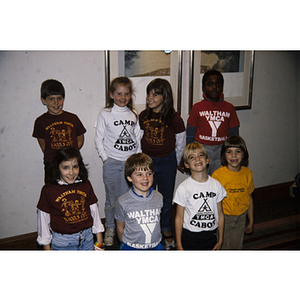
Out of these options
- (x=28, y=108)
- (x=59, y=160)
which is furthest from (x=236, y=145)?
(x=28, y=108)

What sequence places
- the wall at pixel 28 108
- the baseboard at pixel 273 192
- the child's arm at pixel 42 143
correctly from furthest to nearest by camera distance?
the baseboard at pixel 273 192 < the child's arm at pixel 42 143 < the wall at pixel 28 108

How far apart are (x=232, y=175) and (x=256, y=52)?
1496mm

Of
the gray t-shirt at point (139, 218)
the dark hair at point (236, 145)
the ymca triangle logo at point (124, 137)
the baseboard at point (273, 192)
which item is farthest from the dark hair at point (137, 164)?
the baseboard at point (273, 192)

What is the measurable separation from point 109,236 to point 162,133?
94 centimetres

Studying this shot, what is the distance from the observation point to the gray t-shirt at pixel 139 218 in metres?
1.71

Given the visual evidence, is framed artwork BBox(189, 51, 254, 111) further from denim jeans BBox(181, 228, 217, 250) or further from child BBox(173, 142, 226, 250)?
denim jeans BBox(181, 228, 217, 250)

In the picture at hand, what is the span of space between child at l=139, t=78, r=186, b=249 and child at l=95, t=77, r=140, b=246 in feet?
0.36

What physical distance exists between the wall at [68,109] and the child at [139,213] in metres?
0.88

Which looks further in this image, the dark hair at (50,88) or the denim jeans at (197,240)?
the dark hair at (50,88)

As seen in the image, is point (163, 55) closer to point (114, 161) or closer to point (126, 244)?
point (114, 161)

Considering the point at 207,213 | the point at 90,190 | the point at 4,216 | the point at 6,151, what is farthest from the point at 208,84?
the point at 4,216

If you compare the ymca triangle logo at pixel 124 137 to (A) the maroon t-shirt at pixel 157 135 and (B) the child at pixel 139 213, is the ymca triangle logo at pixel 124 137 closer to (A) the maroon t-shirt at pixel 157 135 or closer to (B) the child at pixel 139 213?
(A) the maroon t-shirt at pixel 157 135

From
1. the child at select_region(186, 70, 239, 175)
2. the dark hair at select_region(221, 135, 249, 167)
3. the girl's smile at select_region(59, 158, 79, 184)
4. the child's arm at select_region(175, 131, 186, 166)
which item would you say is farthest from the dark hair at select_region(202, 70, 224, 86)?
the girl's smile at select_region(59, 158, 79, 184)

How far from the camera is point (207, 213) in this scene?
1.83m
